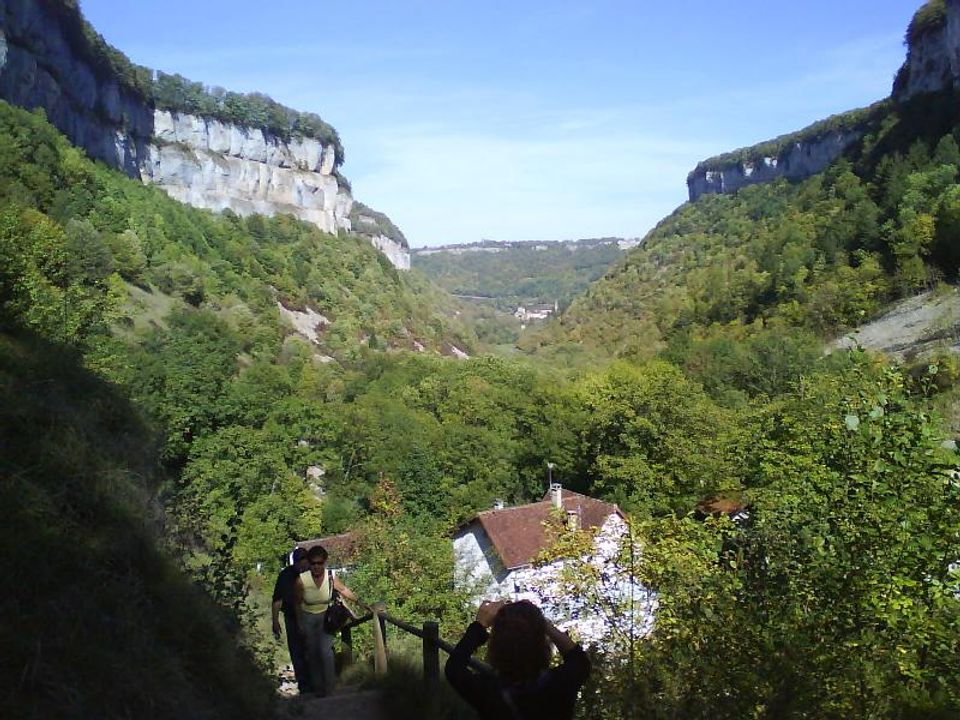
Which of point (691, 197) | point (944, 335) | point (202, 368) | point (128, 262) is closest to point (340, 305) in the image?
point (128, 262)

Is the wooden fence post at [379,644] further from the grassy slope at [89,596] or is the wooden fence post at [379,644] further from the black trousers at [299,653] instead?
the grassy slope at [89,596]

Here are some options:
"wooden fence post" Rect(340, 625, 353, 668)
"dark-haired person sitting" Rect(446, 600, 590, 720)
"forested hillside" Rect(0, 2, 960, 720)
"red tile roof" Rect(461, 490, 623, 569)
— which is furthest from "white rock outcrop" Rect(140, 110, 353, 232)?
"dark-haired person sitting" Rect(446, 600, 590, 720)

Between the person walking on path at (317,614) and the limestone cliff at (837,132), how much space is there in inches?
3405

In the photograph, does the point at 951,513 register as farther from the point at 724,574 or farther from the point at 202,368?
the point at 202,368

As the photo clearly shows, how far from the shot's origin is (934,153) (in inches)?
2707

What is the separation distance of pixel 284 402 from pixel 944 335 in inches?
1376

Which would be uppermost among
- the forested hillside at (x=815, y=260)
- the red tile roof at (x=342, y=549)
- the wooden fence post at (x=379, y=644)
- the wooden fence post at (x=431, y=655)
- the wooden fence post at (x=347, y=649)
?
the forested hillside at (x=815, y=260)

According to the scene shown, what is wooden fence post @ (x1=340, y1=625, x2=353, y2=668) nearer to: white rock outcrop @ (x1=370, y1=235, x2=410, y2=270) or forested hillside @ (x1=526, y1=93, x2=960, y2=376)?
forested hillside @ (x1=526, y1=93, x2=960, y2=376)

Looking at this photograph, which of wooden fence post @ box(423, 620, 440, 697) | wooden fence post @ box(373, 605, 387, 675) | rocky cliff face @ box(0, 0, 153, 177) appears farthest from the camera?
rocky cliff face @ box(0, 0, 153, 177)

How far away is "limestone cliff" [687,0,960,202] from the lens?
79.8 meters

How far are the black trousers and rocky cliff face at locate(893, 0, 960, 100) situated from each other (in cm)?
8676

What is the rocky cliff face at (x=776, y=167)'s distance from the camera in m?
125

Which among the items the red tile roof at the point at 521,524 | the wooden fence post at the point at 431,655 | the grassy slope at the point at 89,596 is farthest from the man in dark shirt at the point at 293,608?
the red tile roof at the point at 521,524

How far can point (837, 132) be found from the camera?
410ft
